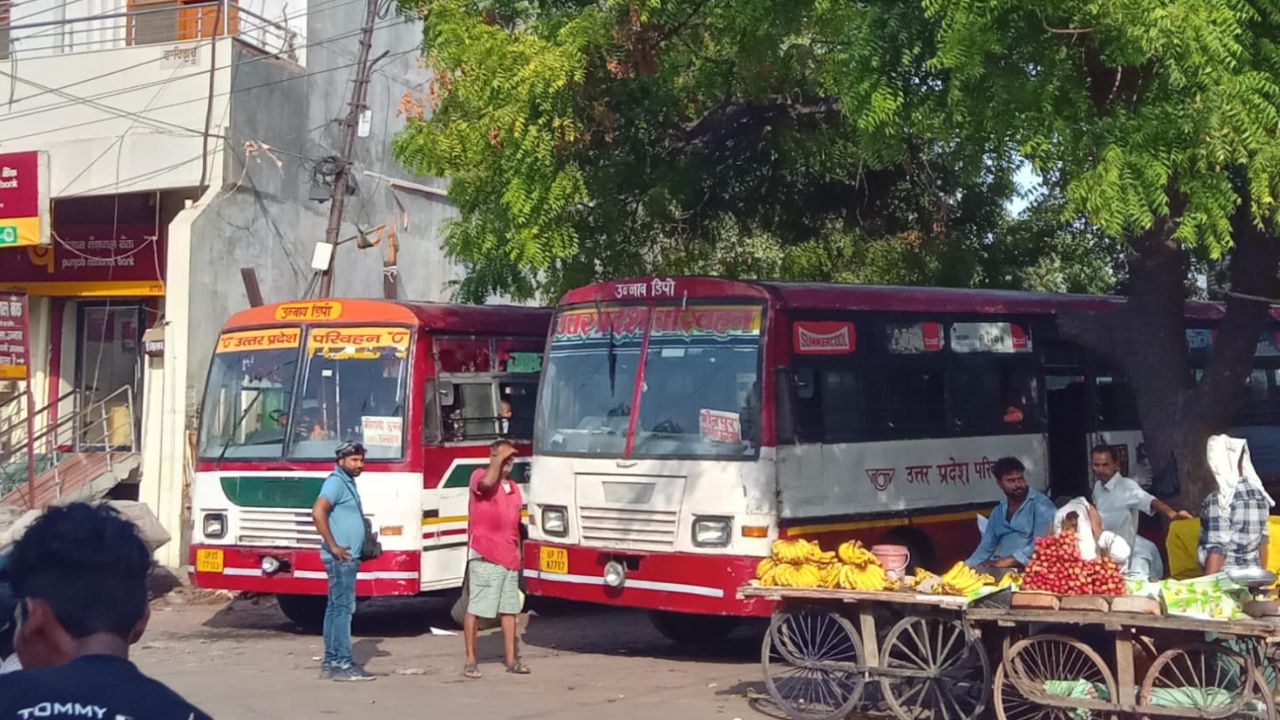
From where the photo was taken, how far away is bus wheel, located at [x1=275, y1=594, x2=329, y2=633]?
13.6m

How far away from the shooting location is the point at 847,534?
10859 mm

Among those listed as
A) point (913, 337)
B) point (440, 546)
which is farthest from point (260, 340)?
point (913, 337)

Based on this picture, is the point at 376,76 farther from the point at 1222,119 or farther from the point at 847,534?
the point at 1222,119

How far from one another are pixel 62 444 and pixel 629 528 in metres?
11.7

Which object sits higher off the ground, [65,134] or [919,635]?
[65,134]

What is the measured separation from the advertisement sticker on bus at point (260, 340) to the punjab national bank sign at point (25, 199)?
596 cm

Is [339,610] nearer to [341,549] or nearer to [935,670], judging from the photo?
[341,549]

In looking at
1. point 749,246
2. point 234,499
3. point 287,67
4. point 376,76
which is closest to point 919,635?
point 234,499

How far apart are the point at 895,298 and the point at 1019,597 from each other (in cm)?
431

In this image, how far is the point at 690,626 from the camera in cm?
1231

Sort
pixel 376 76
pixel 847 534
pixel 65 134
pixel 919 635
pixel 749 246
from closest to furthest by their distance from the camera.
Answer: pixel 919 635, pixel 847 534, pixel 749 246, pixel 65 134, pixel 376 76

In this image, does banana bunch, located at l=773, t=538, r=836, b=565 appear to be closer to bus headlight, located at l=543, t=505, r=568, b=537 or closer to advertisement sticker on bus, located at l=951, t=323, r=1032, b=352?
bus headlight, located at l=543, t=505, r=568, b=537

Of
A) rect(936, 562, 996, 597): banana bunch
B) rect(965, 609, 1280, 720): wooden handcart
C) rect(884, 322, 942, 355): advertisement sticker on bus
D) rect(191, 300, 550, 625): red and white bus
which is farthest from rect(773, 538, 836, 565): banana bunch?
rect(191, 300, 550, 625): red and white bus

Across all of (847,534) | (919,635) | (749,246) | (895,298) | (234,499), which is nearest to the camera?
(919,635)
